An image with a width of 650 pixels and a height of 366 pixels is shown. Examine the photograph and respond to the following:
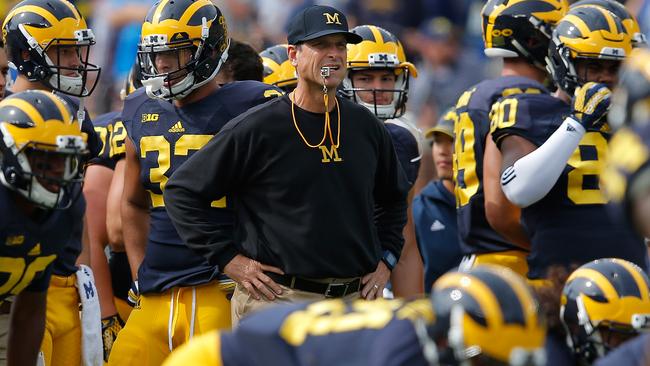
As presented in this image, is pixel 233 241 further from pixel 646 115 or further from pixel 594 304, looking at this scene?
pixel 646 115

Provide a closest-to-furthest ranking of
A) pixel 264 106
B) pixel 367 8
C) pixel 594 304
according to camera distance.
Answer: pixel 594 304, pixel 264 106, pixel 367 8

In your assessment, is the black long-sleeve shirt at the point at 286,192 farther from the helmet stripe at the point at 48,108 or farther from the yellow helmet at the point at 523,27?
the yellow helmet at the point at 523,27

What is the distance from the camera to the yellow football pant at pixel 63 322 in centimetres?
602

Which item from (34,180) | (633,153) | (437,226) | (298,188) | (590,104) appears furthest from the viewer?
(437,226)

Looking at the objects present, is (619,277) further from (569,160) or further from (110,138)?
(110,138)

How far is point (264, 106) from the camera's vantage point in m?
5.29

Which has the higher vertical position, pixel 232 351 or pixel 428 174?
pixel 232 351

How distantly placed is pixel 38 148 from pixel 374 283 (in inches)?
61.0

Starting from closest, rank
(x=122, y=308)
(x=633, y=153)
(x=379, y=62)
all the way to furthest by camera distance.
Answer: (x=633, y=153) → (x=379, y=62) → (x=122, y=308)

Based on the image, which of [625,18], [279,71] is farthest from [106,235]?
[625,18]

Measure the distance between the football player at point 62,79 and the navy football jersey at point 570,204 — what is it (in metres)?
1.98

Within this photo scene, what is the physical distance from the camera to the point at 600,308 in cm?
487

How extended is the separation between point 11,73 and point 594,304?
11.6ft

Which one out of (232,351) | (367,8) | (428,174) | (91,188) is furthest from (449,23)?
(232,351)
